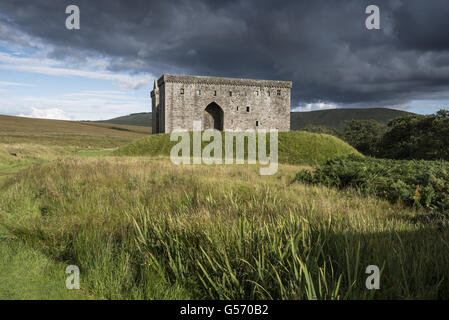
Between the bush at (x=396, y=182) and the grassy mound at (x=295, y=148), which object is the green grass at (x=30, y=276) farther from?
the grassy mound at (x=295, y=148)

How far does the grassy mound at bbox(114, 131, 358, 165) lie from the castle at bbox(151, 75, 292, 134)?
7790 mm

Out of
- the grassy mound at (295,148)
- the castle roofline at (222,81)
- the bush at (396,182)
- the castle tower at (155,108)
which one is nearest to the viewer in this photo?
the bush at (396,182)

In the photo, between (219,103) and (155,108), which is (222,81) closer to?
(219,103)

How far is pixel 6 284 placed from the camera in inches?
128

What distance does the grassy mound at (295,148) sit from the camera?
23.9 meters

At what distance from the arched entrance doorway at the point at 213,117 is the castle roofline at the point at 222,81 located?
3219 mm

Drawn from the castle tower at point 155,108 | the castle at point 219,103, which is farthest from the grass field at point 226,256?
the castle tower at point 155,108

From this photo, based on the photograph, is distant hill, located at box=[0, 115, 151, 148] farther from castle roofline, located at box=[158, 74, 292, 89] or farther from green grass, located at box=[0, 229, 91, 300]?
green grass, located at box=[0, 229, 91, 300]

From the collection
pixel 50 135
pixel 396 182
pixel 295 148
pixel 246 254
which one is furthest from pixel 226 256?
pixel 50 135

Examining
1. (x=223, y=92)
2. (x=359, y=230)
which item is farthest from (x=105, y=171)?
(x=223, y=92)

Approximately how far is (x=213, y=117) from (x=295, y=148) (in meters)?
16.9

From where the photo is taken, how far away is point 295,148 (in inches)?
1004

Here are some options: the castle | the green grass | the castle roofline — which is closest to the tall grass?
the green grass
